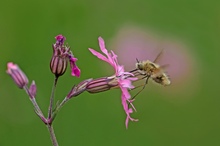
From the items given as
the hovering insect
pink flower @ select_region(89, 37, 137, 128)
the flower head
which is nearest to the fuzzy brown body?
the hovering insect

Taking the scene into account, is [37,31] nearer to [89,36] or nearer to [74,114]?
[89,36]

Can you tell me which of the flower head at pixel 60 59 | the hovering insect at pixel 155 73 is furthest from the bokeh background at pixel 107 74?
the flower head at pixel 60 59

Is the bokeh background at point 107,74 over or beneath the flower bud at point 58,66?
over

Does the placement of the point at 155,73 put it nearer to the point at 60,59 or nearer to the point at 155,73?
the point at 155,73

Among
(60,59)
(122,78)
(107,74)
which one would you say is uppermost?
(107,74)

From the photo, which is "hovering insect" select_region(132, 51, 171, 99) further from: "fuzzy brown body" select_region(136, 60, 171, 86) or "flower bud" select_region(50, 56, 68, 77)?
"flower bud" select_region(50, 56, 68, 77)

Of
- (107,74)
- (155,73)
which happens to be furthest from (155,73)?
(107,74)

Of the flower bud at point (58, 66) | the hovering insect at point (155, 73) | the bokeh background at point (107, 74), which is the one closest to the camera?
the flower bud at point (58, 66)

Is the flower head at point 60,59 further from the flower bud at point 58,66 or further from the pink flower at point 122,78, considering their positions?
the pink flower at point 122,78

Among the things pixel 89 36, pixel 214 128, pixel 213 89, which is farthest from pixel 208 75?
pixel 89 36
